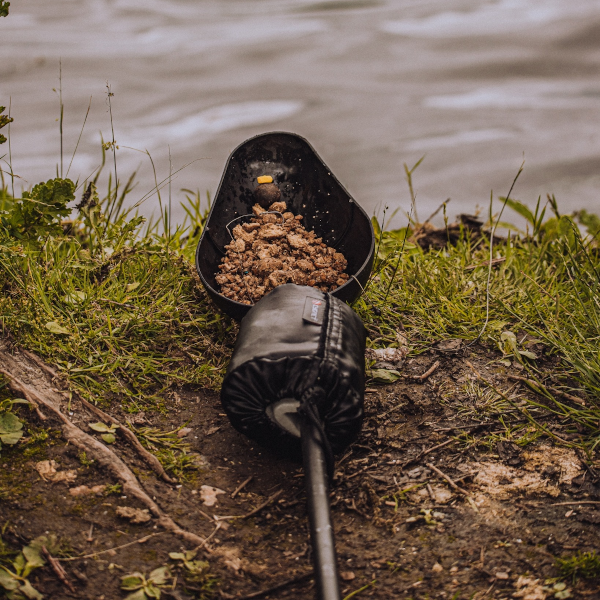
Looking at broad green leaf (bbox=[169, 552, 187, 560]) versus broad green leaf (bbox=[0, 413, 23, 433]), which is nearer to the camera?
broad green leaf (bbox=[169, 552, 187, 560])

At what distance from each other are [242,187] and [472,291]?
3.53 ft

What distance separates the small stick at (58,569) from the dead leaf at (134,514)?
191 mm

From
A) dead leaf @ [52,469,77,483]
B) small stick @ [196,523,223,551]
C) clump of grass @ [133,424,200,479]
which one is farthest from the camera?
clump of grass @ [133,424,200,479]

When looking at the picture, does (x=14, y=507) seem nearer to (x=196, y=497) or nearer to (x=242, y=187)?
(x=196, y=497)

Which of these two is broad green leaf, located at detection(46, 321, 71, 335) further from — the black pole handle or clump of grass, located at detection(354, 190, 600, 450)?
clump of grass, located at detection(354, 190, 600, 450)

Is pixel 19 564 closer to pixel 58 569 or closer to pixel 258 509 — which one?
pixel 58 569

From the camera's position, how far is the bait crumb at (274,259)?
2.19 metres

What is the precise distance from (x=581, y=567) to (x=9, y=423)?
1604 mm

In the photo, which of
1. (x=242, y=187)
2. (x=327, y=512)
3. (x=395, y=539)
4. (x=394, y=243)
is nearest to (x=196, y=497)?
(x=327, y=512)

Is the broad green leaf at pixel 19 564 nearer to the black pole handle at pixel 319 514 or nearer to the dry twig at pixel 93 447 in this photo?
the dry twig at pixel 93 447

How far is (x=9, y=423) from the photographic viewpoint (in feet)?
5.74

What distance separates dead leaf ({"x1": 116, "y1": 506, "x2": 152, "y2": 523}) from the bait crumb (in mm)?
817

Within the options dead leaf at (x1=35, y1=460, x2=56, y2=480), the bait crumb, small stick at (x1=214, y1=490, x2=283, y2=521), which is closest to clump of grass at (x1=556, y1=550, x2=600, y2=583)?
small stick at (x1=214, y1=490, x2=283, y2=521)

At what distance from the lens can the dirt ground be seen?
4.85ft
